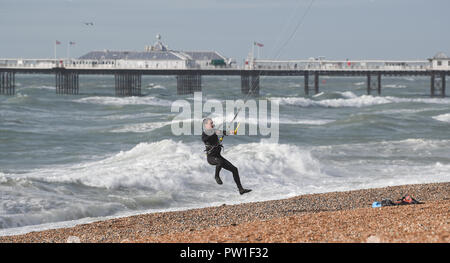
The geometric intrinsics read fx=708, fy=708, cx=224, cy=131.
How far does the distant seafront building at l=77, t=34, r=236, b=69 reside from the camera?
245 ft

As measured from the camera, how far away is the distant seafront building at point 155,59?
7481 centimetres

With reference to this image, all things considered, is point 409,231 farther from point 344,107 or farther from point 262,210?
point 344,107

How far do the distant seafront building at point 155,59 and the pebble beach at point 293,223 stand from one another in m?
58.6

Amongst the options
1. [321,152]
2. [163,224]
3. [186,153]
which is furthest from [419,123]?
[163,224]

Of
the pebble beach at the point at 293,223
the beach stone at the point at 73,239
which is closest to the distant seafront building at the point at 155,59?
the pebble beach at the point at 293,223

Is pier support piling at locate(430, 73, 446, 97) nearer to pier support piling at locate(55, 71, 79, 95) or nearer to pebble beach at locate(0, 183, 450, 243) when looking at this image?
pier support piling at locate(55, 71, 79, 95)

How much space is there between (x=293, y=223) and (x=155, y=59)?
6849 centimetres

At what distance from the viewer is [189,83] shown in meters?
72.8

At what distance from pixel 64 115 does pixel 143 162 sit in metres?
23.4

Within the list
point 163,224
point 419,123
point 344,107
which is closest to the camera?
point 163,224

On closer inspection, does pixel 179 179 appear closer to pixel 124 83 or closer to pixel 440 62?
pixel 124 83
